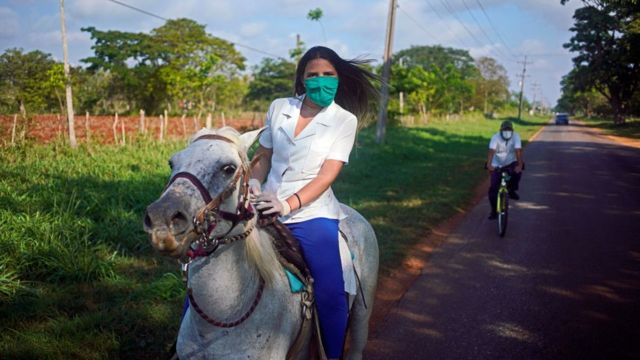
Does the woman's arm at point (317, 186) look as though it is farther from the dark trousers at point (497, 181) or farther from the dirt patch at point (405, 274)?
the dark trousers at point (497, 181)

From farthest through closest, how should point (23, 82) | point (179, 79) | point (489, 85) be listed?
point (489, 85)
point (179, 79)
point (23, 82)

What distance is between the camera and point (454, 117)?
50.0 metres

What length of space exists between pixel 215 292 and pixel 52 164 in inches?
347

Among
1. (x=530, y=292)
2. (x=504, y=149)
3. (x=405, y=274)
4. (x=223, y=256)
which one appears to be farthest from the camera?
(x=504, y=149)

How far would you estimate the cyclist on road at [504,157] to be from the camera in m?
8.09

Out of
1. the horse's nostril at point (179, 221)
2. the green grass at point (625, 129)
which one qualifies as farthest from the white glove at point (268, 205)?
the green grass at point (625, 129)

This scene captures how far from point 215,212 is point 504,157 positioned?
7.49 metres

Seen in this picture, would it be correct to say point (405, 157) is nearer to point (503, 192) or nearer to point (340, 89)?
point (503, 192)

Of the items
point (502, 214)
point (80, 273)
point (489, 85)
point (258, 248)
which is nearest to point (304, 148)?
point (258, 248)

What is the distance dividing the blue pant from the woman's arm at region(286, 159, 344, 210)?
231 millimetres

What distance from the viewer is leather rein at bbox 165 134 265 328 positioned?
168cm

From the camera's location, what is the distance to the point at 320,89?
244 cm

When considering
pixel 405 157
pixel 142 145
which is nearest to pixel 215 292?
pixel 142 145

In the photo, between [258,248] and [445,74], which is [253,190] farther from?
[445,74]
